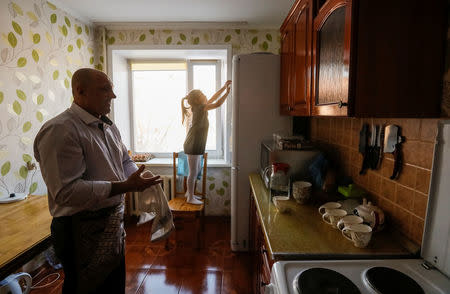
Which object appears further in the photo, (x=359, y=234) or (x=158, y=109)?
(x=158, y=109)

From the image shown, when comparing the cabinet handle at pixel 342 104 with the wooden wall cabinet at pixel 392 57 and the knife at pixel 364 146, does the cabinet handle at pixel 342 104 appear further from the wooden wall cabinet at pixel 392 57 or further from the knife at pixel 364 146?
the knife at pixel 364 146

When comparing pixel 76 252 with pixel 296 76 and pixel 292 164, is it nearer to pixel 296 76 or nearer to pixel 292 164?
pixel 292 164

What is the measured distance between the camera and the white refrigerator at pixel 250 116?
228cm

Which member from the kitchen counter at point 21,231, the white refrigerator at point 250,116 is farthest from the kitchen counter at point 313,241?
the kitchen counter at point 21,231

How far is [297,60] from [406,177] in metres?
0.95

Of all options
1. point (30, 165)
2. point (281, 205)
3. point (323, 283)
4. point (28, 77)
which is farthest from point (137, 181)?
point (28, 77)

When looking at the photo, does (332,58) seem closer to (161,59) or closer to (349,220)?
(349,220)

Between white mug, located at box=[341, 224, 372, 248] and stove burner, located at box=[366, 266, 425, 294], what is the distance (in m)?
0.15

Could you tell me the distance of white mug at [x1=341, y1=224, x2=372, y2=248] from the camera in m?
1.05

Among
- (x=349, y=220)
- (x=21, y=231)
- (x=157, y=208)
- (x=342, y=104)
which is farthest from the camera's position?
(x=157, y=208)

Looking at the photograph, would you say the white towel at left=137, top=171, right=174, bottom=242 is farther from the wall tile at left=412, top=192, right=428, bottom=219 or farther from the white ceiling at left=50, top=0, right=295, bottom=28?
the white ceiling at left=50, top=0, right=295, bottom=28

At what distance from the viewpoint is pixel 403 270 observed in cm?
91

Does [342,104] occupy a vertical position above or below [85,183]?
above

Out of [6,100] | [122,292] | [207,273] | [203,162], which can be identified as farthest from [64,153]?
[203,162]
